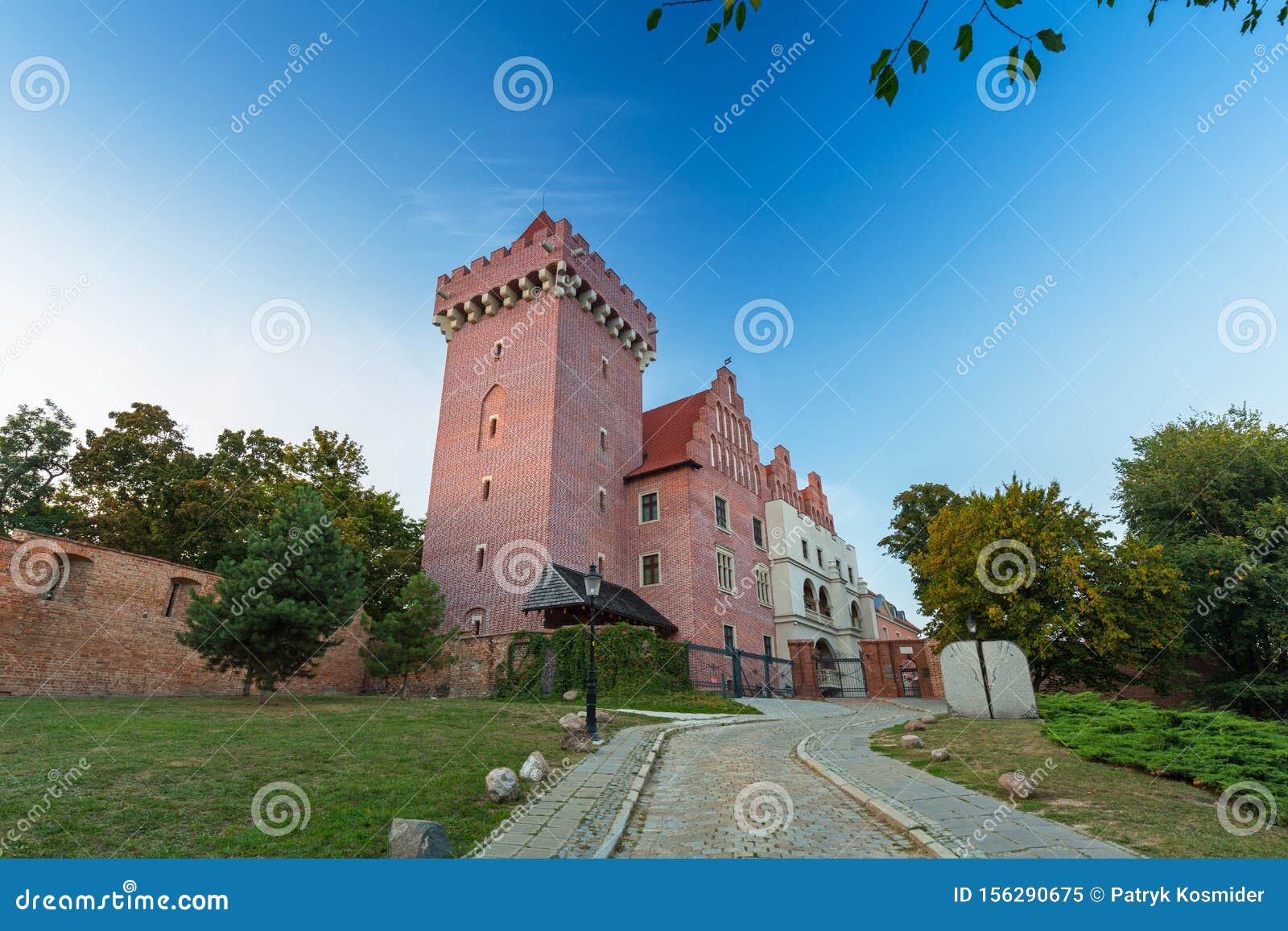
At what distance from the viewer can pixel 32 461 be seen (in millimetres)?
29625

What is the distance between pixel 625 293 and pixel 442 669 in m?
21.2

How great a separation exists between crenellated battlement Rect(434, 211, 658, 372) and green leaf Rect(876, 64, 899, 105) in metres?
26.7

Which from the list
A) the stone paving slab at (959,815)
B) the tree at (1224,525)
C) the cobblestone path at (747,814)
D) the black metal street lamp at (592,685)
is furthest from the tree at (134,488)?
the tree at (1224,525)

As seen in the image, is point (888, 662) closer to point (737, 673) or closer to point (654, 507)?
point (737, 673)

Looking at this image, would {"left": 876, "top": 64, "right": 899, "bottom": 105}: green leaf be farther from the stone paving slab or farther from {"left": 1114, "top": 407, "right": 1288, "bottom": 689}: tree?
{"left": 1114, "top": 407, "right": 1288, "bottom": 689}: tree

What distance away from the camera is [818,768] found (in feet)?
30.1

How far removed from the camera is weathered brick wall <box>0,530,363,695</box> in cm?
1620

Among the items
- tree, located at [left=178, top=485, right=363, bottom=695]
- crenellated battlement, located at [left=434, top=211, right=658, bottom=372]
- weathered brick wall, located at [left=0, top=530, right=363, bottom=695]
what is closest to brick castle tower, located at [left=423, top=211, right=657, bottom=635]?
crenellated battlement, located at [left=434, top=211, right=658, bottom=372]

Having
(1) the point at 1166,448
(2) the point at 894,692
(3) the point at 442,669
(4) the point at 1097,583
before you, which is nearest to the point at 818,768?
(4) the point at 1097,583

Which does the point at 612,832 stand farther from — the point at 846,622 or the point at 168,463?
the point at 846,622

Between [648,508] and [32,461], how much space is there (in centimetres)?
2915

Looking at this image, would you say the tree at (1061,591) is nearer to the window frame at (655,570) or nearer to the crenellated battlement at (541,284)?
the window frame at (655,570)

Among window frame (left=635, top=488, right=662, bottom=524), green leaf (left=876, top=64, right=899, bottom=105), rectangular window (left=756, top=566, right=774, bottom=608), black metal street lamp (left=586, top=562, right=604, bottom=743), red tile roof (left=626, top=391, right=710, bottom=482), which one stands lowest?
black metal street lamp (left=586, top=562, right=604, bottom=743)

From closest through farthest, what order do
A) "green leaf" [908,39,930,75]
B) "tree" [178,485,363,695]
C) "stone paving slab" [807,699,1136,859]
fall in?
"green leaf" [908,39,930,75] → "stone paving slab" [807,699,1136,859] → "tree" [178,485,363,695]
